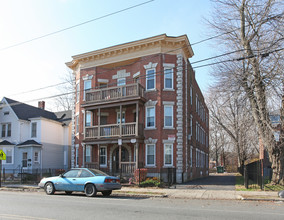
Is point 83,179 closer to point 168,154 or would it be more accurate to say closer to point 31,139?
point 168,154

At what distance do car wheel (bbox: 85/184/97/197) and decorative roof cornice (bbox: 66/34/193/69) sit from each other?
11.8m

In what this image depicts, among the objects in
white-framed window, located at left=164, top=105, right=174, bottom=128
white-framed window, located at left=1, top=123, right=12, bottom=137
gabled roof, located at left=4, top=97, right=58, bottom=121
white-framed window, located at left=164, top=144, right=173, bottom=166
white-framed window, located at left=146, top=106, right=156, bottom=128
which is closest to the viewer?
white-framed window, located at left=164, top=144, right=173, bottom=166

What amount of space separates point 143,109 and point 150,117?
0.88 metres

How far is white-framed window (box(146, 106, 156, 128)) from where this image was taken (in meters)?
23.8

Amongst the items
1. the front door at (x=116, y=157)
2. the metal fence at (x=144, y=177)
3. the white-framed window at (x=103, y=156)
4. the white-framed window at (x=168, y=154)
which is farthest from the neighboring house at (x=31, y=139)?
the white-framed window at (x=168, y=154)

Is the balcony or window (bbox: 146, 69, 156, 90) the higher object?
window (bbox: 146, 69, 156, 90)

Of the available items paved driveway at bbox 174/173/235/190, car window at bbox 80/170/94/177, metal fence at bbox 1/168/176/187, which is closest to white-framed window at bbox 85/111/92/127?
metal fence at bbox 1/168/176/187

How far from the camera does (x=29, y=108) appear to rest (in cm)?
3603

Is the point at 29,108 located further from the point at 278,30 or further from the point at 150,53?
the point at 278,30

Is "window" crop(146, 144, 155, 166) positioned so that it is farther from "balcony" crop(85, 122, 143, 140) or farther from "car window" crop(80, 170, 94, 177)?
"car window" crop(80, 170, 94, 177)

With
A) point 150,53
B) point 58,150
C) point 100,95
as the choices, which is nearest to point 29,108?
point 58,150

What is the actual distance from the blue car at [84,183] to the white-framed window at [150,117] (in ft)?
31.3

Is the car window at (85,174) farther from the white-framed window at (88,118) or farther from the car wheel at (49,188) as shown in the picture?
the white-framed window at (88,118)

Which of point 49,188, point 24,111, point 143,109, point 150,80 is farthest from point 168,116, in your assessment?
point 24,111
